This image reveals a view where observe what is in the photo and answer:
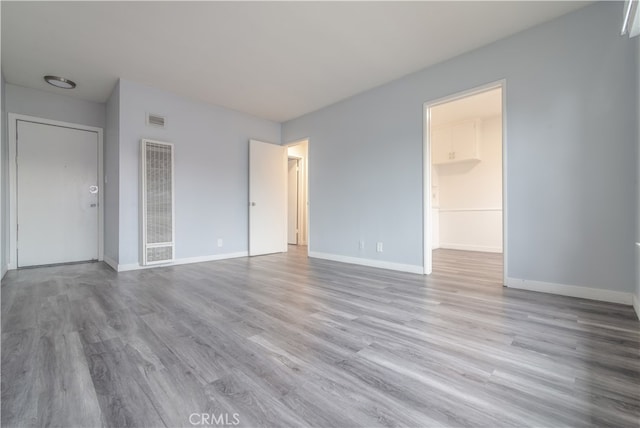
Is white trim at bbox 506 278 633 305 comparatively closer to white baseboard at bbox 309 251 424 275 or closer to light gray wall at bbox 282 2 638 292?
light gray wall at bbox 282 2 638 292

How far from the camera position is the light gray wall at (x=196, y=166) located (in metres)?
3.78

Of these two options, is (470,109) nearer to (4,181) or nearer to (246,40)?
(246,40)

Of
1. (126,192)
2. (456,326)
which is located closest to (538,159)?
(456,326)

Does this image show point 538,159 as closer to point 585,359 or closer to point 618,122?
point 618,122

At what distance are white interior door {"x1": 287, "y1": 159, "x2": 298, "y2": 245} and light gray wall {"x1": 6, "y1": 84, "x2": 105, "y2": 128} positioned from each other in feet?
12.8

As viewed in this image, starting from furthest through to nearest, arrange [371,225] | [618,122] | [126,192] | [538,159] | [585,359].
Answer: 1. [371,225]
2. [126,192]
3. [538,159]
4. [618,122]
5. [585,359]

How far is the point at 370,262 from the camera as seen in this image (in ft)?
13.5

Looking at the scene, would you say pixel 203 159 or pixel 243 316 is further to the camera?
pixel 203 159

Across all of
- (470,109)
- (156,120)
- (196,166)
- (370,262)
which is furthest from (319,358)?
(470,109)

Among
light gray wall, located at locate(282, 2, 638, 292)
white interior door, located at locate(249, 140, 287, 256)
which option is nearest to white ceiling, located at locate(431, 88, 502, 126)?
light gray wall, located at locate(282, 2, 638, 292)

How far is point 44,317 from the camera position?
2113mm

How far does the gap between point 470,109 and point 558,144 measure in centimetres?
270

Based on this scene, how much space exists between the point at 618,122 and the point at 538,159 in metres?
0.57

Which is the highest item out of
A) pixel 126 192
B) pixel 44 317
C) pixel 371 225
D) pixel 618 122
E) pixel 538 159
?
pixel 618 122
